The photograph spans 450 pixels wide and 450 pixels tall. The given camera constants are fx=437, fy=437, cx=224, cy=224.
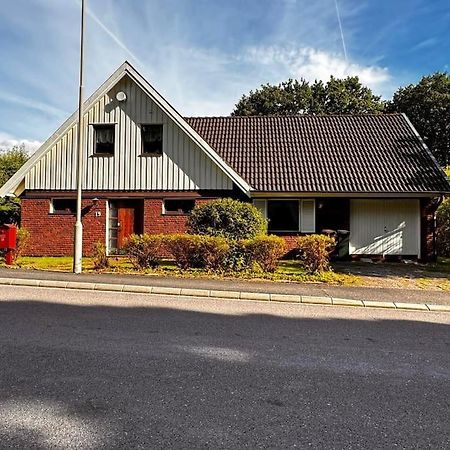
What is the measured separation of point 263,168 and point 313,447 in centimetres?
1509

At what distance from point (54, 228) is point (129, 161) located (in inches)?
158

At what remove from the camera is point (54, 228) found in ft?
56.9

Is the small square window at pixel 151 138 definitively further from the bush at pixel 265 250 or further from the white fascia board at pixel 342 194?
the bush at pixel 265 250

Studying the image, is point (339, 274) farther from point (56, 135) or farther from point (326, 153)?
point (56, 135)

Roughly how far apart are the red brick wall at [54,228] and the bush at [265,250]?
7.68 metres

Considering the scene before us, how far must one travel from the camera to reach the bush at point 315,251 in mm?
11805

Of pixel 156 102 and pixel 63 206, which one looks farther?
pixel 63 206

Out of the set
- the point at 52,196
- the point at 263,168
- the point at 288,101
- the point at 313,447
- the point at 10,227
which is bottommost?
the point at 313,447

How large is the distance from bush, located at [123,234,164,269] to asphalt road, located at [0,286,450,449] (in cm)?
451

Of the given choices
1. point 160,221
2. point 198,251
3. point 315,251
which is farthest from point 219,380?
A: point 160,221

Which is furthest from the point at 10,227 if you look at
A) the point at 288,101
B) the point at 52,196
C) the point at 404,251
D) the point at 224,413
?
the point at 288,101

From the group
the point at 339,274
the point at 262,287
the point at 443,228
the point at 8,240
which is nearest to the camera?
the point at 262,287

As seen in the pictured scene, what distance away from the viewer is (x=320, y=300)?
9156 mm

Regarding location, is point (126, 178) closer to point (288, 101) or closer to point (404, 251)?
point (404, 251)
